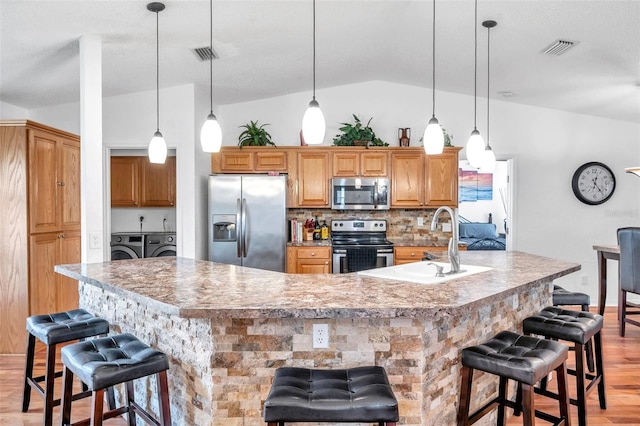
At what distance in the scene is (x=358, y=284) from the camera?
2.24 metres

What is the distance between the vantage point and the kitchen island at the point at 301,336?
175 cm

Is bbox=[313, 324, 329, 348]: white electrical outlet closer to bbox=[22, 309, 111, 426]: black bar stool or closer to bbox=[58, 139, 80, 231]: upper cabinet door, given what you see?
bbox=[22, 309, 111, 426]: black bar stool

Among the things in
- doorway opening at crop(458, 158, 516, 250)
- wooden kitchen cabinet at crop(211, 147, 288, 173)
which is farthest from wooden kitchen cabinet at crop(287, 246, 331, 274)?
doorway opening at crop(458, 158, 516, 250)

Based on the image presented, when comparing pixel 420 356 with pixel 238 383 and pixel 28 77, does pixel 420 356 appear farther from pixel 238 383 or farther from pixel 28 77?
pixel 28 77

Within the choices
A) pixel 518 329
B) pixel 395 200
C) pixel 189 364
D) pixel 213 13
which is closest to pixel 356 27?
pixel 213 13

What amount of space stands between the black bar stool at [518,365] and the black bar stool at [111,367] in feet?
4.50

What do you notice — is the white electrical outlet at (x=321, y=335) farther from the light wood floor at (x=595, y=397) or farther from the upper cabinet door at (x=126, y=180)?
the upper cabinet door at (x=126, y=180)

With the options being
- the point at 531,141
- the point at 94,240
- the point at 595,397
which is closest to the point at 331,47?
the point at 94,240

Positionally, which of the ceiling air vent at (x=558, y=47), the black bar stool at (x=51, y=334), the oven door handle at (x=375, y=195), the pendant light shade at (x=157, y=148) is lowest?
the black bar stool at (x=51, y=334)

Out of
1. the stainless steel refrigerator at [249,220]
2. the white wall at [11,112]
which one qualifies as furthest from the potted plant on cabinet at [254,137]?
the white wall at [11,112]

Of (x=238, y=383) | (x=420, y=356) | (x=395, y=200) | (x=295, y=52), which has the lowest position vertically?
(x=238, y=383)

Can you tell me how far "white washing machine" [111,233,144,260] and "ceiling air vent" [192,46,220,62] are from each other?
9.60 feet

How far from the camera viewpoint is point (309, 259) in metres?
5.00

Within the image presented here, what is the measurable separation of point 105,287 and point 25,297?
1924 mm
